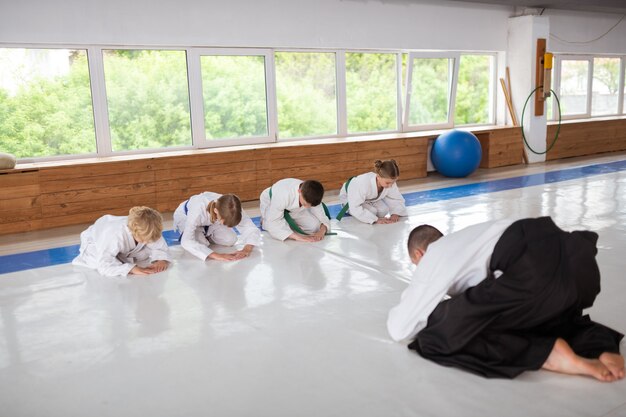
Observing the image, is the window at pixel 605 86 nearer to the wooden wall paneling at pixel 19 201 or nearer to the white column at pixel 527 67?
the white column at pixel 527 67

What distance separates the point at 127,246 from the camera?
14.3ft

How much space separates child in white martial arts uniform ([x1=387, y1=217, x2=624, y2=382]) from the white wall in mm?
5235

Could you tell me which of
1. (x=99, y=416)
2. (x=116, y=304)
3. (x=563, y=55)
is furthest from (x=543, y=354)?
(x=563, y=55)

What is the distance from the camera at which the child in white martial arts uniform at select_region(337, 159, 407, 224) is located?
547 centimetres

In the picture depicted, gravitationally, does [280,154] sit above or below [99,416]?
above

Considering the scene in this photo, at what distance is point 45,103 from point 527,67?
24.0ft

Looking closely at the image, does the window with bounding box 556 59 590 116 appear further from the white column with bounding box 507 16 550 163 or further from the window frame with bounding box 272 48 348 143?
the window frame with bounding box 272 48 348 143

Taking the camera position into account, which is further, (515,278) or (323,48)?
(323,48)

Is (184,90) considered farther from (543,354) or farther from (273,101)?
(543,354)

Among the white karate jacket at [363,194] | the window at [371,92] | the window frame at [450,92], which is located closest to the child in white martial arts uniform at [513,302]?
the white karate jacket at [363,194]

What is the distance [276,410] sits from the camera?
7.97 ft

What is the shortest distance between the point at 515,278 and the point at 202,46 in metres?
5.73

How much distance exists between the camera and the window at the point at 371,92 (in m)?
8.68

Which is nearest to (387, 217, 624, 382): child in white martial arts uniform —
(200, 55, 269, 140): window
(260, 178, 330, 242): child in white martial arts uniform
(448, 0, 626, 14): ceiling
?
(260, 178, 330, 242): child in white martial arts uniform
